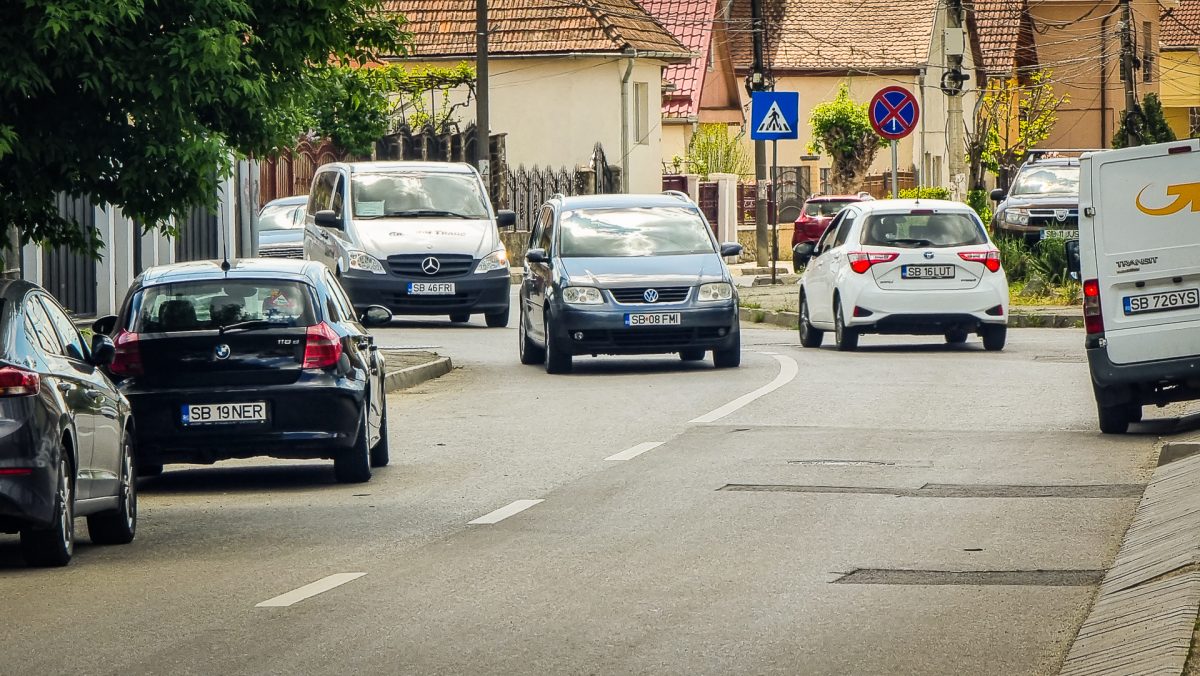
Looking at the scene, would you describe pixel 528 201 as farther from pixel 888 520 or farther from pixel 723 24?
pixel 888 520

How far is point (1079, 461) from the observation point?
562 inches

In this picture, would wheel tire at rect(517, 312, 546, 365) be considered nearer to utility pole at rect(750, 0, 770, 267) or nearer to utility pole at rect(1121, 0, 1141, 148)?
utility pole at rect(750, 0, 770, 267)

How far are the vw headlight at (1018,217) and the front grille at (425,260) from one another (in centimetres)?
1089

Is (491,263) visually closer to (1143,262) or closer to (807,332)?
(807,332)

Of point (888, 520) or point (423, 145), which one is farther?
point (423, 145)

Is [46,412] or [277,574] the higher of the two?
[46,412]

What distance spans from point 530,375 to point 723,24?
51.1 meters

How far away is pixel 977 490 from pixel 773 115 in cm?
2462

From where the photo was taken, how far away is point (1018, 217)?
3547 cm

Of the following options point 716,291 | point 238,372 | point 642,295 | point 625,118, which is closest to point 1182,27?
point 625,118

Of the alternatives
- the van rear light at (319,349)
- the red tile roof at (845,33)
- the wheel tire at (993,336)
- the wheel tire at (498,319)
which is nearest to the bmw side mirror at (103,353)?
the van rear light at (319,349)

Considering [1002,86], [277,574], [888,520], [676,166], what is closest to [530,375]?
[888,520]

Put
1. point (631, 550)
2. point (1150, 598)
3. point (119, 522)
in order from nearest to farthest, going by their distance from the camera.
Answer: point (1150, 598), point (631, 550), point (119, 522)

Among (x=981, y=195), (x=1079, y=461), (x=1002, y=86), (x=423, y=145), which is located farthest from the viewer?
(x=1002, y=86)
